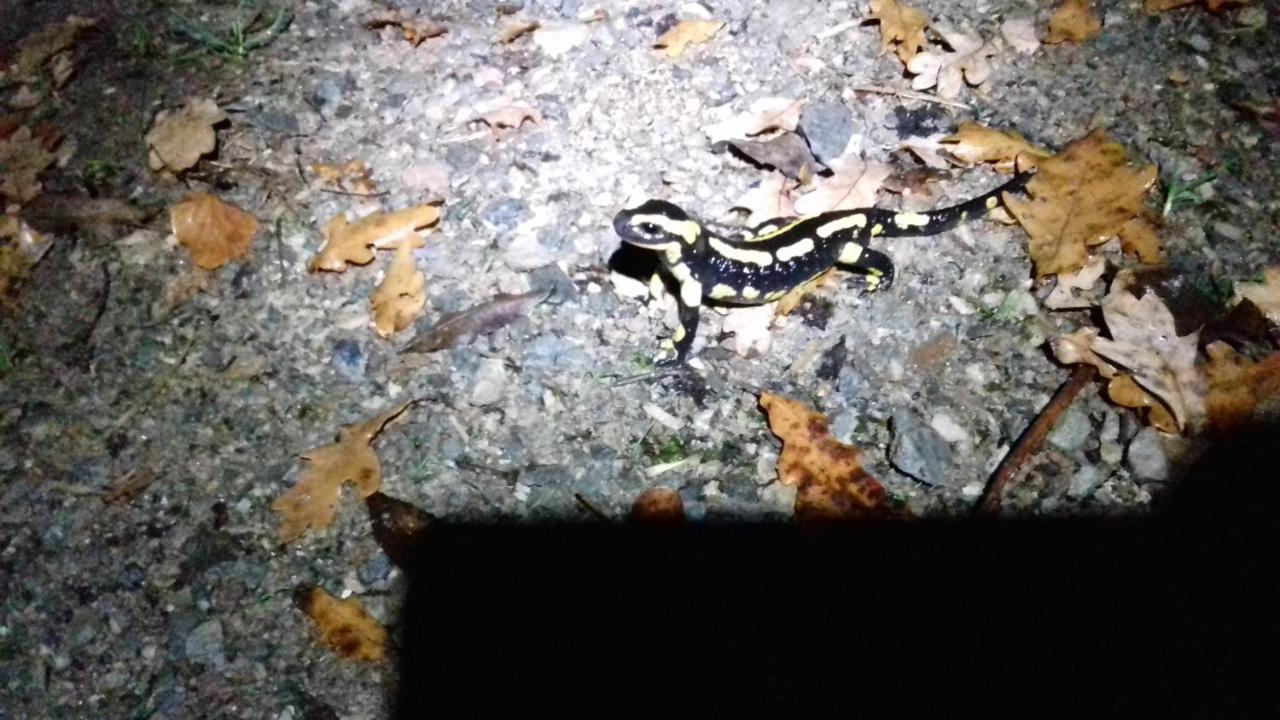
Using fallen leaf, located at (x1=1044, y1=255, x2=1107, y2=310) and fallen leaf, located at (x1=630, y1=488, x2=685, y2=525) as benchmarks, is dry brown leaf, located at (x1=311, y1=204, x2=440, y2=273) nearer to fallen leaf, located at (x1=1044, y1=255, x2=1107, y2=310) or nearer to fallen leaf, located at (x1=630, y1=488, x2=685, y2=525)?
fallen leaf, located at (x1=630, y1=488, x2=685, y2=525)

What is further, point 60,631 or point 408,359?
point 408,359

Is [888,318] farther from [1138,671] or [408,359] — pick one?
[408,359]

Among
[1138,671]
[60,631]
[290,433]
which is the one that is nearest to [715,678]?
[1138,671]

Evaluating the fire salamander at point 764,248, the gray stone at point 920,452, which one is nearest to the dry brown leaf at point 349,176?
the fire salamander at point 764,248

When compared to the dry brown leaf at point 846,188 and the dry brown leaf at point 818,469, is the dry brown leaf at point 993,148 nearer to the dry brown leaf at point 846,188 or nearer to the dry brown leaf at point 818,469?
the dry brown leaf at point 846,188

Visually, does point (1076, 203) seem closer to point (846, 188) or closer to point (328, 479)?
point (846, 188)

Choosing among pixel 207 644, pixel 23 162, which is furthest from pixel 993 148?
pixel 23 162

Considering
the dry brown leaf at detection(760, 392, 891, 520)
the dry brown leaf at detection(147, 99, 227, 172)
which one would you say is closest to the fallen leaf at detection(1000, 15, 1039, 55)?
the dry brown leaf at detection(760, 392, 891, 520)
